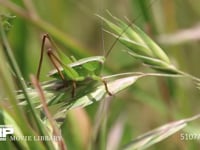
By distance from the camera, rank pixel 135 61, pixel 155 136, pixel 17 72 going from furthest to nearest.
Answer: pixel 135 61 < pixel 155 136 < pixel 17 72

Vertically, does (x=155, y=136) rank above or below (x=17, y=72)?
below

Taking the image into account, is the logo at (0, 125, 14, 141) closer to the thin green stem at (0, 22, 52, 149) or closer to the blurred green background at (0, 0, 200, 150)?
the thin green stem at (0, 22, 52, 149)

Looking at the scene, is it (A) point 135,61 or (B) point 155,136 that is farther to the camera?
(A) point 135,61

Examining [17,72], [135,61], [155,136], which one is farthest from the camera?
[135,61]

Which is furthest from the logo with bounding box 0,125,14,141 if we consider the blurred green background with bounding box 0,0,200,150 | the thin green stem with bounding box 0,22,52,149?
the blurred green background with bounding box 0,0,200,150

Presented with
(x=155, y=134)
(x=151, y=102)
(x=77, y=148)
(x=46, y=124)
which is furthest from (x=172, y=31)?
(x=46, y=124)

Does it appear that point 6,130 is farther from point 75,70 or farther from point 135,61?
point 135,61

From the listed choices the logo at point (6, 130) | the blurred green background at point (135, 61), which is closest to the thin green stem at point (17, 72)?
the logo at point (6, 130)

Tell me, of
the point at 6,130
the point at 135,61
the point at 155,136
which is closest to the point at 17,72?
the point at 6,130

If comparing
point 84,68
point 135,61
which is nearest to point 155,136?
point 84,68
